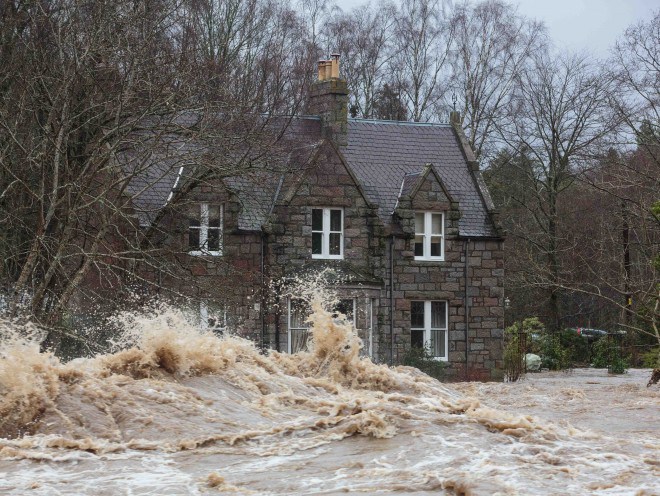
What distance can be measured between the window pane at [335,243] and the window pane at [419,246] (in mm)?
2497

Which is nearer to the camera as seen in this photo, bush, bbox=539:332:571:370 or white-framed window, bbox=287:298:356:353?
white-framed window, bbox=287:298:356:353

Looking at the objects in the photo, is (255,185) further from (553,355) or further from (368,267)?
(553,355)

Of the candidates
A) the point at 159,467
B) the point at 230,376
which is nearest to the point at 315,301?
the point at 230,376

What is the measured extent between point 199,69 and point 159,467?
1665 cm

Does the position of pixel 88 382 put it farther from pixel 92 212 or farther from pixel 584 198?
pixel 584 198

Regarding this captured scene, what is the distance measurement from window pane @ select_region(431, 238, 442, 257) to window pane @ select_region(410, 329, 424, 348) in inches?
86.7

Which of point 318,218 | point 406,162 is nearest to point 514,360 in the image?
point 318,218

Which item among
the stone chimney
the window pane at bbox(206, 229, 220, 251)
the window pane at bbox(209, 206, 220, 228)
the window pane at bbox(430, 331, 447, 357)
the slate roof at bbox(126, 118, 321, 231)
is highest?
the stone chimney

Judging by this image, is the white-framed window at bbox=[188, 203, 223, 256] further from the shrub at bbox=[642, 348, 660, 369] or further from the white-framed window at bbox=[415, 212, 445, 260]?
the shrub at bbox=[642, 348, 660, 369]

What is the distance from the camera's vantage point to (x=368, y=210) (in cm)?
3541

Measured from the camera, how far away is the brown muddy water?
11.2 meters

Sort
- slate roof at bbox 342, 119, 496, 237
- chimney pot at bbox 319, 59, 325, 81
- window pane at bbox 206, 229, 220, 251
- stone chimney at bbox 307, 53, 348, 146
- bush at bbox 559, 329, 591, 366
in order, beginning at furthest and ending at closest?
1. bush at bbox 559, 329, 591, 366
2. chimney pot at bbox 319, 59, 325, 81
3. stone chimney at bbox 307, 53, 348, 146
4. slate roof at bbox 342, 119, 496, 237
5. window pane at bbox 206, 229, 220, 251

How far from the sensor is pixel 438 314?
121 feet

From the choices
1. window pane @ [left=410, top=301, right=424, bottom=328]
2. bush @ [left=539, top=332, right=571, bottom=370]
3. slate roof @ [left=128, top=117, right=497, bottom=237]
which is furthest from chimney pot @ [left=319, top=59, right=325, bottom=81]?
bush @ [left=539, top=332, right=571, bottom=370]
